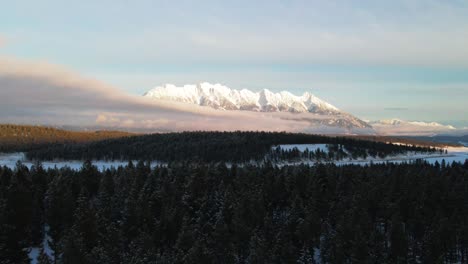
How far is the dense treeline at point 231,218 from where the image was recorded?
204 feet

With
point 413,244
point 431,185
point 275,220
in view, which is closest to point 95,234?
point 275,220

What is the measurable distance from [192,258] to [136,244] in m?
12.6

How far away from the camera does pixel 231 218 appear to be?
83312mm

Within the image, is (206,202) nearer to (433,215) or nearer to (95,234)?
(95,234)

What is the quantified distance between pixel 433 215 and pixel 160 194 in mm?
53285

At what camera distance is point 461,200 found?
96.8 meters

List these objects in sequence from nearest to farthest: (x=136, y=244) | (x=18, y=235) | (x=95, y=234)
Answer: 1. (x=18, y=235)
2. (x=95, y=234)
3. (x=136, y=244)

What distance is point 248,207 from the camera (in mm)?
82438

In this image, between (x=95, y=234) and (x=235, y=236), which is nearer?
(x=95, y=234)

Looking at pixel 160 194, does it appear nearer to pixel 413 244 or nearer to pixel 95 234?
pixel 95 234

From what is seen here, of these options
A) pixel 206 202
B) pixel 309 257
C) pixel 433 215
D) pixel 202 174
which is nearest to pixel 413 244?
pixel 433 215

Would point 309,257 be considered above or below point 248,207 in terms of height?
below

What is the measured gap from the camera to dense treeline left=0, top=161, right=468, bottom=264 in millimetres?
62091

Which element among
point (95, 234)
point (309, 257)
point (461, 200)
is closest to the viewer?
point (95, 234)
